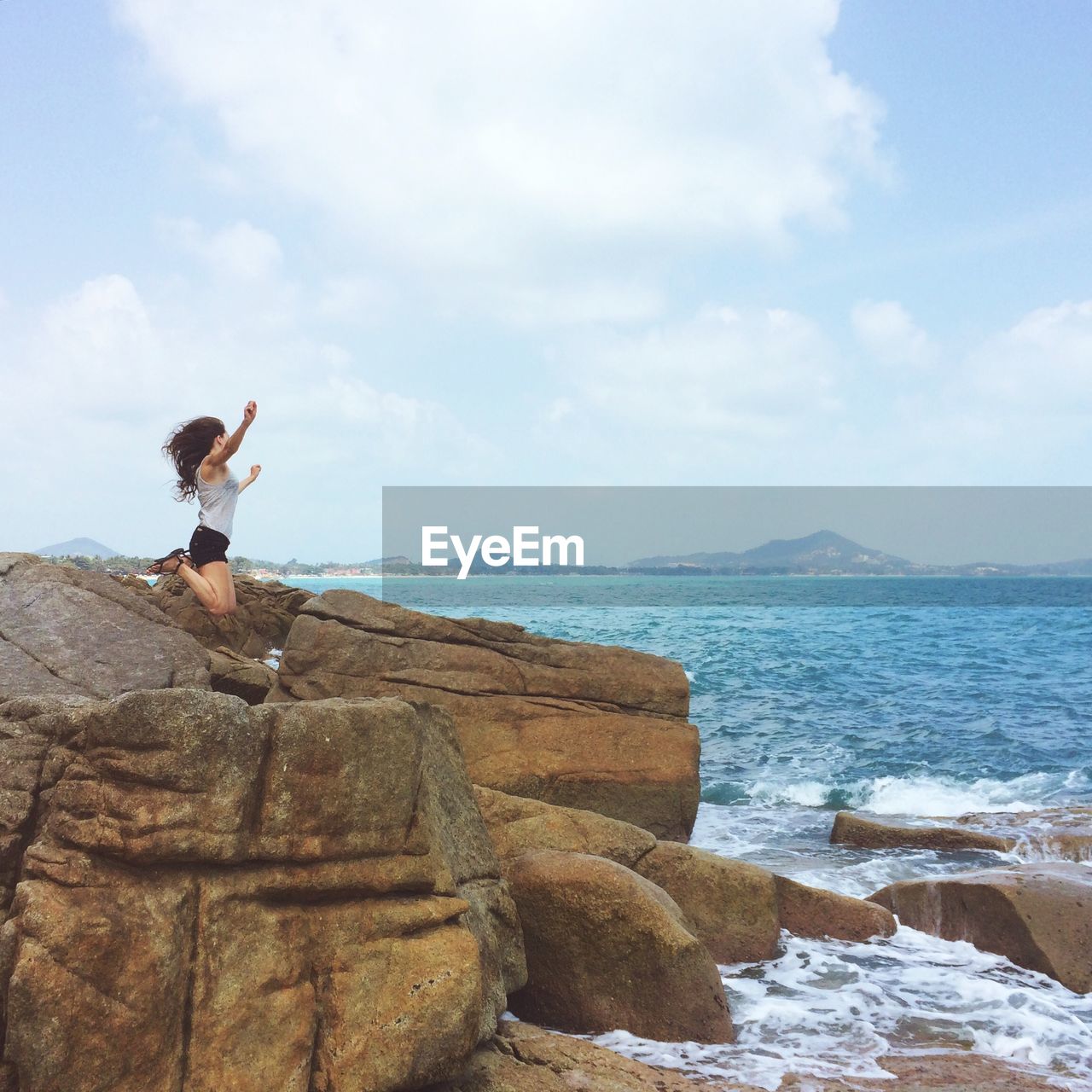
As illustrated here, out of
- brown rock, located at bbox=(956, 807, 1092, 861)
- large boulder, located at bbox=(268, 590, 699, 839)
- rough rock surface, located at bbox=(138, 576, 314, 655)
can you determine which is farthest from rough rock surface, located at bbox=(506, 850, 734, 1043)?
rough rock surface, located at bbox=(138, 576, 314, 655)

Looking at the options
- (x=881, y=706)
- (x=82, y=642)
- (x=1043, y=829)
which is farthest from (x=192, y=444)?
(x=881, y=706)

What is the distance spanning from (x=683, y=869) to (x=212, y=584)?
5375mm

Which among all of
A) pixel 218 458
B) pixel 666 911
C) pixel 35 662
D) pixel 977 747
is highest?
pixel 218 458

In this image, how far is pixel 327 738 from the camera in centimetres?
531

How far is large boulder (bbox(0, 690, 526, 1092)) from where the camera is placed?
4.64 meters

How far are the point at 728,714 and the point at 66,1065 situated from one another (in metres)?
22.5

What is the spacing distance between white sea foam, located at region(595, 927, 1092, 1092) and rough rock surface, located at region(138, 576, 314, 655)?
1363 centimetres

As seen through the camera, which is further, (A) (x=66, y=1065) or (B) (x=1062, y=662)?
(B) (x=1062, y=662)

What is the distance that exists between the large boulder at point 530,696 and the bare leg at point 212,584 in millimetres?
2056

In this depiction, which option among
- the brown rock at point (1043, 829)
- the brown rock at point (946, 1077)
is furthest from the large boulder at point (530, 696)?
the brown rock at point (946, 1077)

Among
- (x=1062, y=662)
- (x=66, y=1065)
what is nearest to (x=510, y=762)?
(x=66, y=1065)

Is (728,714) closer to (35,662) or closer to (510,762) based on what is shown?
(510,762)

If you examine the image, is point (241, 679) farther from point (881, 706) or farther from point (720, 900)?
point (881, 706)

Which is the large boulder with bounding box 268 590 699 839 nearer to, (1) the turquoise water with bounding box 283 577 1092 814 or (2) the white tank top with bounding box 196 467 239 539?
(2) the white tank top with bounding box 196 467 239 539
